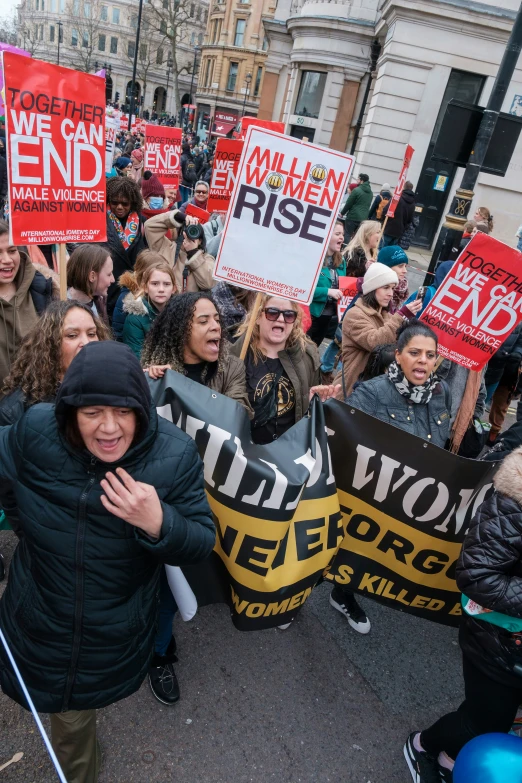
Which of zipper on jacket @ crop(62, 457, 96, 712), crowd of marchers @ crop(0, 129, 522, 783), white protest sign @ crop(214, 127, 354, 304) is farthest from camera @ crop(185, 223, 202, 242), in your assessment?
zipper on jacket @ crop(62, 457, 96, 712)

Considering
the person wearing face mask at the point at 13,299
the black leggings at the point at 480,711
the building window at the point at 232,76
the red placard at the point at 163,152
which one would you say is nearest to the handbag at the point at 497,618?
the black leggings at the point at 480,711

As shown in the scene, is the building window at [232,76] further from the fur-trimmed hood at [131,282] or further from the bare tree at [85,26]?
the fur-trimmed hood at [131,282]

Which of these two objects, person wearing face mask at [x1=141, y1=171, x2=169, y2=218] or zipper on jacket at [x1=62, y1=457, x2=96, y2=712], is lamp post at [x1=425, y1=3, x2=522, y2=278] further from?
zipper on jacket at [x1=62, y1=457, x2=96, y2=712]

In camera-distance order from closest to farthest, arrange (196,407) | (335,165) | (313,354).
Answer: (196,407) → (335,165) → (313,354)

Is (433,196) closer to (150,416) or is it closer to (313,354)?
(313,354)

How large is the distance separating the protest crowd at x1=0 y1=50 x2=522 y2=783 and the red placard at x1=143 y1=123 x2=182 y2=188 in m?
4.91

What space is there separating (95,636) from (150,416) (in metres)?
0.82

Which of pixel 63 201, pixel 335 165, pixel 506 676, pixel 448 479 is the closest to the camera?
pixel 506 676

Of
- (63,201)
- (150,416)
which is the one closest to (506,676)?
(150,416)

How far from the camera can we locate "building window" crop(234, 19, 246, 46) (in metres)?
58.7

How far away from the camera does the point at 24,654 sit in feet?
6.36

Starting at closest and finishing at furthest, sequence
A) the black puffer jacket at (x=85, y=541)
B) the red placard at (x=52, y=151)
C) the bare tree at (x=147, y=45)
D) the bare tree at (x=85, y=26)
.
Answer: the black puffer jacket at (x=85, y=541)
the red placard at (x=52, y=151)
the bare tree at (x=147, y=45)
the bare tree at (x=85, y=26)

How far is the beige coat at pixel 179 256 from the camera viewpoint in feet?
17.8

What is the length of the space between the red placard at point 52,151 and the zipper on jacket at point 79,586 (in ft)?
6.25
